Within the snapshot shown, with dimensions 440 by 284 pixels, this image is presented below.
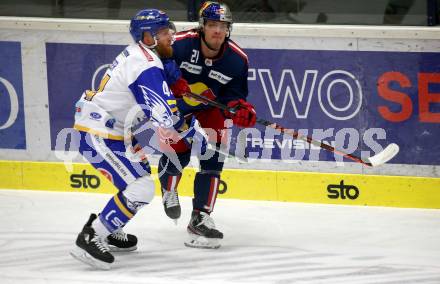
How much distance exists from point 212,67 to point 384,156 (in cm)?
116

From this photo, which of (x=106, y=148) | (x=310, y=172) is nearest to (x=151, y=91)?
(x=106, y=148)

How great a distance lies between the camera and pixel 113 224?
4.65 meters

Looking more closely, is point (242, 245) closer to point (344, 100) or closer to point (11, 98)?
point (344, 100)

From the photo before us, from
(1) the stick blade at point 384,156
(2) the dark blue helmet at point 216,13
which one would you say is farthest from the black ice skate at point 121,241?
(1) the stick blade at point 384,156

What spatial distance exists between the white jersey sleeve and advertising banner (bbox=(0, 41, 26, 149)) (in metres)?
1.63

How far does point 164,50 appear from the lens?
15.5 feet

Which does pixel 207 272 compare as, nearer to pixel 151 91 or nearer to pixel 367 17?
pixel 151 91

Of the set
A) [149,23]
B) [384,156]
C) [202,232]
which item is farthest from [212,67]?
[384,156]

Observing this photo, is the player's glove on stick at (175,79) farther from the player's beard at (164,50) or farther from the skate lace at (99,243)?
the skate lace at (99,243)

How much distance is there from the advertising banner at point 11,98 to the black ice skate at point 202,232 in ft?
5.36

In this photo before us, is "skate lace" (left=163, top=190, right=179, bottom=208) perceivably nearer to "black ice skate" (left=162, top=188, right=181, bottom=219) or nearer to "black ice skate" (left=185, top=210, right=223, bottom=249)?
"black ice skate" (left=162, top=188, right=181, bottom=219)

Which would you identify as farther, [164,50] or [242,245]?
[242,245]

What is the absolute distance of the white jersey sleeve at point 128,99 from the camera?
4500 millimetres

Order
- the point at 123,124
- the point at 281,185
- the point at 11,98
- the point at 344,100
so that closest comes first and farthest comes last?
the point at 123,124 → the point at 344,100 → the point at 281,185 → the point at 11,98
